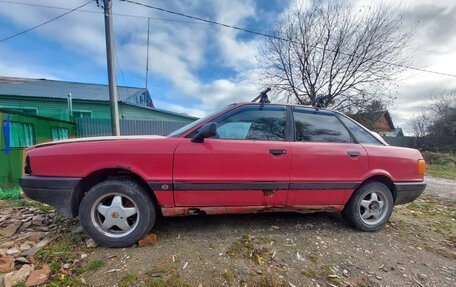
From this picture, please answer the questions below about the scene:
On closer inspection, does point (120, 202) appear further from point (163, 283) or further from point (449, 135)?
point (449, 135)

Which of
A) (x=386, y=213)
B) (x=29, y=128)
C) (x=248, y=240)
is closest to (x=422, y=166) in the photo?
(x=386, y=213)

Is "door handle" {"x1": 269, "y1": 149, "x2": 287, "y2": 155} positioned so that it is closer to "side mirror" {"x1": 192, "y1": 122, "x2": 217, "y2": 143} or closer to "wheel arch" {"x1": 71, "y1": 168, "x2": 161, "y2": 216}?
"side mirror" {"x1": 192, "y1": 122, "x2": 217, "y2": 143}

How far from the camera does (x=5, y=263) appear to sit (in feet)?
7.17

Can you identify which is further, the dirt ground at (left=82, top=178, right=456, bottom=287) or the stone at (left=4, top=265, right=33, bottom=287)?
the dirt ground at (left=82, top=178, right=456, bottom=287)

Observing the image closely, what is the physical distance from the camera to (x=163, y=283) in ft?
6.55

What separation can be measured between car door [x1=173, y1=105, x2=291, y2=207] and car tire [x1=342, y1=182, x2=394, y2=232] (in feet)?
3.22

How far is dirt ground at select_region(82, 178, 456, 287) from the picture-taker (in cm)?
211

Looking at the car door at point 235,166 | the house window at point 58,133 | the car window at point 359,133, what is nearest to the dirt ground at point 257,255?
the car door at point 235,166

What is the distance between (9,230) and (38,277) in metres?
1.33

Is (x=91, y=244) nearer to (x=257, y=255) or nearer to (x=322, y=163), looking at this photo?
(x=257, y=255)

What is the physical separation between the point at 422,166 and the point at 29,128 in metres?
7.38

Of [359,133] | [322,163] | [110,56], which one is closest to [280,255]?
[322,163]

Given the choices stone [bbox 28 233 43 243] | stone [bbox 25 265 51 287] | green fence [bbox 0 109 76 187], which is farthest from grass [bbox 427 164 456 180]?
green fence [bbox 0 109 76 187]

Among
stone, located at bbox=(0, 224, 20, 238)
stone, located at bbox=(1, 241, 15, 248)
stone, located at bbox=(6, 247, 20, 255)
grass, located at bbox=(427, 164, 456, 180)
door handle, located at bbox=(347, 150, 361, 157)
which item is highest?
door handle, located at bbox=(347, 150, 361, 157)
